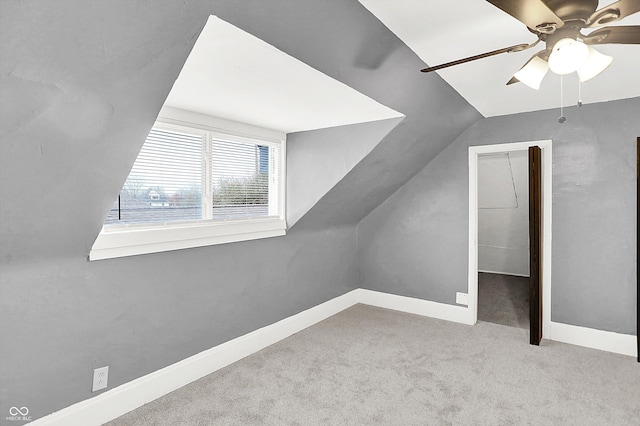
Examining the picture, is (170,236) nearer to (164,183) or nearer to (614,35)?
(164,183)

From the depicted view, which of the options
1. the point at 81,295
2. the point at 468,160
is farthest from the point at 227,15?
the point at 468,160

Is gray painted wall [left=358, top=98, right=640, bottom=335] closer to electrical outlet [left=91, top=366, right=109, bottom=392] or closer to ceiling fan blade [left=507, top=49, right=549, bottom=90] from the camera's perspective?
ceiling fan blade [left=507, top=49, right=549, bottom=90]

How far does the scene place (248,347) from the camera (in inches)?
117

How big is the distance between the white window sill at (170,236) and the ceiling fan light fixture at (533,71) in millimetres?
2090

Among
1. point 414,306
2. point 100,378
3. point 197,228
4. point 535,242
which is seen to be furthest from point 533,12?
point 414,306

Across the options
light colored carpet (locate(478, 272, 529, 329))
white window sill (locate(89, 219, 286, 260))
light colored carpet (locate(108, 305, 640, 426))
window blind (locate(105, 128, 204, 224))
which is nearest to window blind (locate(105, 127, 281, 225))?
window blind (locate(105, 128, 204, 224))

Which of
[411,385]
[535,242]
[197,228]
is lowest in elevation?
[411,385]

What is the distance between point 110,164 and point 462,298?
132 inches

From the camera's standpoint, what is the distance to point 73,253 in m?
1.92

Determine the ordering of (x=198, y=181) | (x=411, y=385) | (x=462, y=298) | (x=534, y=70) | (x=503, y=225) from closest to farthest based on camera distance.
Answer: (x=534, y=70), (x=411, y=385), (x=198, y=181), (x=462, y=298), (x=503, y=225)

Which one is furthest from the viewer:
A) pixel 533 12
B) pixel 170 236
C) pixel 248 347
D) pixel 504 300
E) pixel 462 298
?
pixel 504 300

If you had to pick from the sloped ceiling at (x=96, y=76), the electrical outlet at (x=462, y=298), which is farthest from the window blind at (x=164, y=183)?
the electrical outlet at (x=462, y=298)

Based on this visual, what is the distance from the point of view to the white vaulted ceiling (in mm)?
1628

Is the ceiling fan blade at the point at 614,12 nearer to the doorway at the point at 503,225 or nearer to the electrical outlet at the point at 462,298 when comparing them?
the electrical outlet at the point at 462,298
